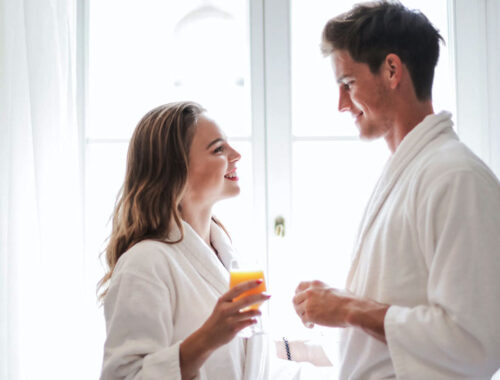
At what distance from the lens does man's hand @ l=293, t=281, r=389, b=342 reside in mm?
1077

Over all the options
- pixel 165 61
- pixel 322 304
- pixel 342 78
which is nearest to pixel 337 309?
pixel 322 304

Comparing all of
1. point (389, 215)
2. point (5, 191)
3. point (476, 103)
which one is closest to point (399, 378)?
point (389, 215)

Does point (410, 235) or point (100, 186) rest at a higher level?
point (100, 186)

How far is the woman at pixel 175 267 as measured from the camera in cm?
116

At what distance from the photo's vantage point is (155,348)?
3.91ft

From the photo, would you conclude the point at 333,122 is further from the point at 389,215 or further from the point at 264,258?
the point at 389,215

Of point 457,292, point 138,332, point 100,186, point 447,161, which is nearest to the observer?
point 457,292

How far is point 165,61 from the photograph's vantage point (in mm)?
2191

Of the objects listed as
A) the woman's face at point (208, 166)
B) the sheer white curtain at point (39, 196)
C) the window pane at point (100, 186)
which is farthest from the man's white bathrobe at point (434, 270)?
the window pane at point (100, 186)

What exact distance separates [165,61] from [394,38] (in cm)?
120

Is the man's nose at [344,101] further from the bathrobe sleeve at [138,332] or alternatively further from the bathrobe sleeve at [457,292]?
the bathrobe sleeve at [138,332]

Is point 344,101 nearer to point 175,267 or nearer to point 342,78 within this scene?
point 342,78

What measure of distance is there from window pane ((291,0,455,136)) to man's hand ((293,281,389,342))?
1092 mm

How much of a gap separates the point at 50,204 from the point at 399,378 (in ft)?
4.32
